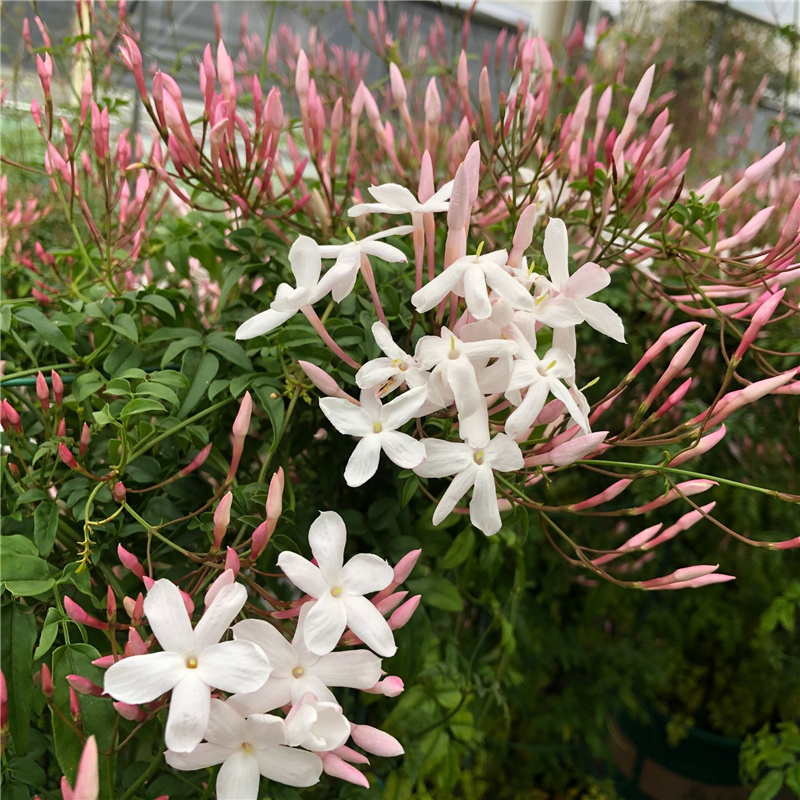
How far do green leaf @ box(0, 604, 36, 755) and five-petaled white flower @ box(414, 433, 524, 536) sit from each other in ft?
0.92

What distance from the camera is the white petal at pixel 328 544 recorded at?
1.20 ft

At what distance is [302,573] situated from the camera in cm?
35

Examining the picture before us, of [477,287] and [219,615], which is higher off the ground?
[477,287]

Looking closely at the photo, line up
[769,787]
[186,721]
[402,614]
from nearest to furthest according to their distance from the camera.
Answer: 1. [186,721]
2. [402,614]
3. [769,787]

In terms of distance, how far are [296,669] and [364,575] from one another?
0.06 metres

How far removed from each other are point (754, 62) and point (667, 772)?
2.23m

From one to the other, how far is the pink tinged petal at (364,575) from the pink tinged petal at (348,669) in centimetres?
3

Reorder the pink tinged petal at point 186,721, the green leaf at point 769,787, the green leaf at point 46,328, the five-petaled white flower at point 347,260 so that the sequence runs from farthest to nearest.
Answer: the green leaf at point 769,787, the green leaf at point 46,328, the five-petaled white flower at point 347,260, the pink tinged petal at point 186,721

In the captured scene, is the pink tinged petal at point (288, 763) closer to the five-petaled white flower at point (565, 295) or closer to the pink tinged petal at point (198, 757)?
the pink tinged petal at point (198, 757)

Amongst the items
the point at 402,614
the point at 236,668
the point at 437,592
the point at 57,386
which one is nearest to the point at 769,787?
the point at 437,592

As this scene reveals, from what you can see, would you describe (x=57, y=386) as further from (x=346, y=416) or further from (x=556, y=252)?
(x=556, y=252)

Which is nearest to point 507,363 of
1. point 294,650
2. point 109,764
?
point 294,650

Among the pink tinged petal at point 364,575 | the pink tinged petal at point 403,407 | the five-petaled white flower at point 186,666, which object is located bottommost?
the five-petaled white flower at point 186,666

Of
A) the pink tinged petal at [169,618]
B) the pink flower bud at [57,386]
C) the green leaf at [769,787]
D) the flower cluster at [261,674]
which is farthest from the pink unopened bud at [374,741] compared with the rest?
the green leaf at [769,787]
